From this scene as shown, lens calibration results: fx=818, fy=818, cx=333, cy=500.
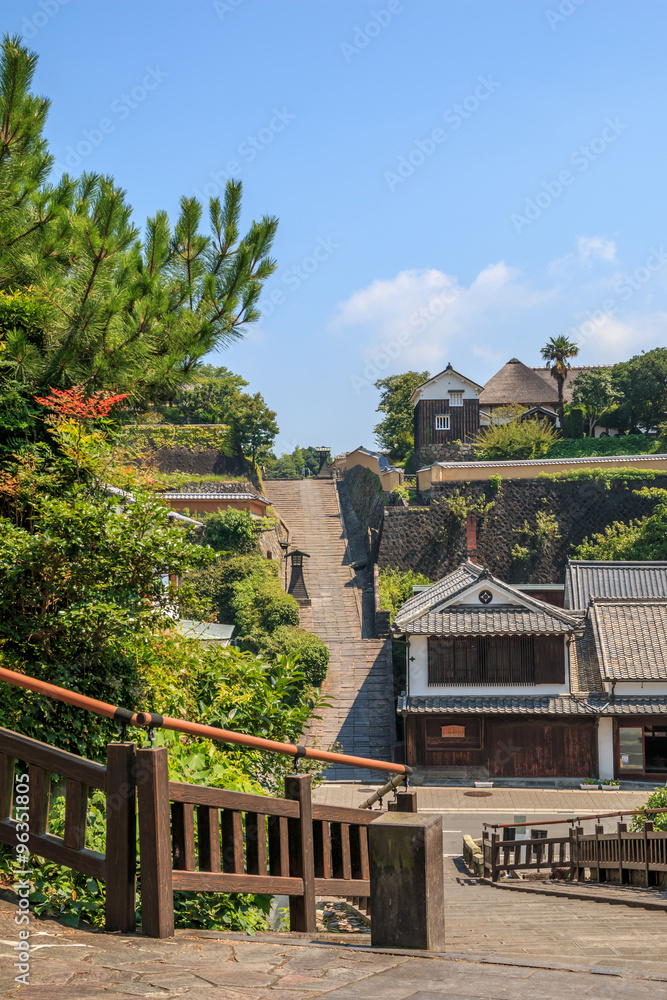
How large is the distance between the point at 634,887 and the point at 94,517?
808 cm

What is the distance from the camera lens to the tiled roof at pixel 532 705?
82.3 feet

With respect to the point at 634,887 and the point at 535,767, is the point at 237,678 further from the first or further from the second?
the point at 535,767

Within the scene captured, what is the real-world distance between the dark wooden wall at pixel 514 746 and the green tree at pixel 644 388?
25029mm

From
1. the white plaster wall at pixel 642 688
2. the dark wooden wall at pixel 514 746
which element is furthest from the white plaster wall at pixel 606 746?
the white plaster wall at pixel 642 688

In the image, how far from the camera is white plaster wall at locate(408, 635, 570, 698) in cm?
2625

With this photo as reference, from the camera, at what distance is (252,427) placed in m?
45.1

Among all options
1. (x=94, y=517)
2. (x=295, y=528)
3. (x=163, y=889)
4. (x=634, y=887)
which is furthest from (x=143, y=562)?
(x=295, y=528)

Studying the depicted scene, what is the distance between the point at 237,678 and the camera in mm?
8125

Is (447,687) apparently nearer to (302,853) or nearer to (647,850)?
(647,850)

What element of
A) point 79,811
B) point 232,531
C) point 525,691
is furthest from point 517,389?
point 79,811

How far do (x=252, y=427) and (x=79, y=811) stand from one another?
41714mm

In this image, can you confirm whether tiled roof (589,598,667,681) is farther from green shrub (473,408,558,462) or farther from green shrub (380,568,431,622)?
green shrub (473,408,558,462)

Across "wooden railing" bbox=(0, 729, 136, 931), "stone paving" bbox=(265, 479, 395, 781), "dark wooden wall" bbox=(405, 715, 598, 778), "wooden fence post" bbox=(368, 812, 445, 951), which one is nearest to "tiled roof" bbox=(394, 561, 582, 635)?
"dark wooden wall" bbox=(405, 715, 598, 778)

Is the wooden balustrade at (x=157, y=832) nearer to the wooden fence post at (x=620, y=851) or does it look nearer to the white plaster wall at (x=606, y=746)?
the wooden fence post at (x=620, y=851)
